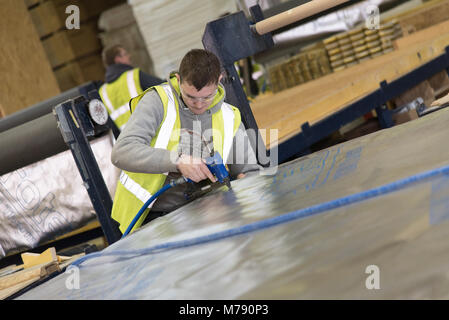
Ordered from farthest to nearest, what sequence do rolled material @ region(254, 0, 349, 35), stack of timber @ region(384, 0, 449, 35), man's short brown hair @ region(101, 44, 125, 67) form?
stack of timber @ region(384, 0, 449, 35)
man's short brown hair @ region(101, 44, 125, 67)
rolled material @ region(254, 0, 349, 35)

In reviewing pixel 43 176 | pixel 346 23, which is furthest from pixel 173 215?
pixel 346 23

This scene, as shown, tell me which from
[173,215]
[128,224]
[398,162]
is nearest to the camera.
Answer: [398,162]

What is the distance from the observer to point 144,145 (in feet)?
6.92

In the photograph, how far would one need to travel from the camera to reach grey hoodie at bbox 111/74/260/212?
2.07 meters

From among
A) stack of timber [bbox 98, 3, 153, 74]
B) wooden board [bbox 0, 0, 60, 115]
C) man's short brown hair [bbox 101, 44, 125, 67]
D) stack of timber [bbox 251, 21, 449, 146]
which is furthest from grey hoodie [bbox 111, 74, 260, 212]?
stack of timber [bbox 98, 3, 153, 74]

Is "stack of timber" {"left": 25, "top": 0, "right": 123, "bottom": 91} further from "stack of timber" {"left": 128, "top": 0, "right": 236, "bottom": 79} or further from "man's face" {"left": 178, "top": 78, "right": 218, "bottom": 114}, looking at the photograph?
"man's face" {"left": 178, "top": 78, "right": 218, "bottom": 114}

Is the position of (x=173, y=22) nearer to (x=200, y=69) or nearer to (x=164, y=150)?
(x=200, y=69)

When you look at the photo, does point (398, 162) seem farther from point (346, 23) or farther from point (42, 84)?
Answer: point (42, 84)

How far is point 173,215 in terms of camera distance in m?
1.88

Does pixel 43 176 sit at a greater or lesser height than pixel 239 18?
lesser

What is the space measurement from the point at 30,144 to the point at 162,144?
50.8 inches

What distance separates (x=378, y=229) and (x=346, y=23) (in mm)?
5679

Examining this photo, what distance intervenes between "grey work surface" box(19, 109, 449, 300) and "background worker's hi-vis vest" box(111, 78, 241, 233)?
0.47 meters

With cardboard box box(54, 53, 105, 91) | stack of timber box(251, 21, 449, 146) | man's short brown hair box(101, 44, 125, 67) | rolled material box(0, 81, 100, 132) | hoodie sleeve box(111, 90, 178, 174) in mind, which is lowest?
stack of timber box(251, 21, 449, 146)
